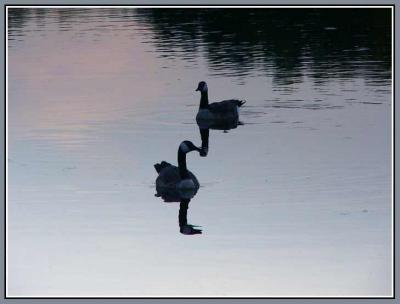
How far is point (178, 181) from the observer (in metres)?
22.5

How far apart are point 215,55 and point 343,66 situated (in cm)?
438

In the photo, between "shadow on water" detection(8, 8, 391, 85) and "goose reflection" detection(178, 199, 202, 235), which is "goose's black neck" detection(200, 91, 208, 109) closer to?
"shadow on water" detection(8, 8, 391, 85)

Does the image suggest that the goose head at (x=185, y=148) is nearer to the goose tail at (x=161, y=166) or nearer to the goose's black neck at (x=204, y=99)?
the goose tail at (x=161, y=166)

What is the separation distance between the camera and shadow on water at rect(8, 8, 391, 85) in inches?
1372

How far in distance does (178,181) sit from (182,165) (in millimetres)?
306

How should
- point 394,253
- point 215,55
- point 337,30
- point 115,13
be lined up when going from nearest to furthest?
point 394,253 < point 215,55 < point 337,30 < point 115,13

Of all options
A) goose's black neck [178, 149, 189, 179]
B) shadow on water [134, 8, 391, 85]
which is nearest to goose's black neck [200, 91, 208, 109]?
shadow on water [134, 8, 391, 85]

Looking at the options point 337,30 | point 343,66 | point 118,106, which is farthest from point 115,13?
point 118,106

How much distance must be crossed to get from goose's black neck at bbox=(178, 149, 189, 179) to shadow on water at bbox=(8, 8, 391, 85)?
1002 cm

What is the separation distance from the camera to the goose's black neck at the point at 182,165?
2250cm

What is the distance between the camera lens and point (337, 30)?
1667 inches

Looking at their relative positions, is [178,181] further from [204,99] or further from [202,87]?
[202,87]

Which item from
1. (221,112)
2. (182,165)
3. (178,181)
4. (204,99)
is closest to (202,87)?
(204,99)

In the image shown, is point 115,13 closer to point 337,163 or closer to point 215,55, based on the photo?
point 215,55
